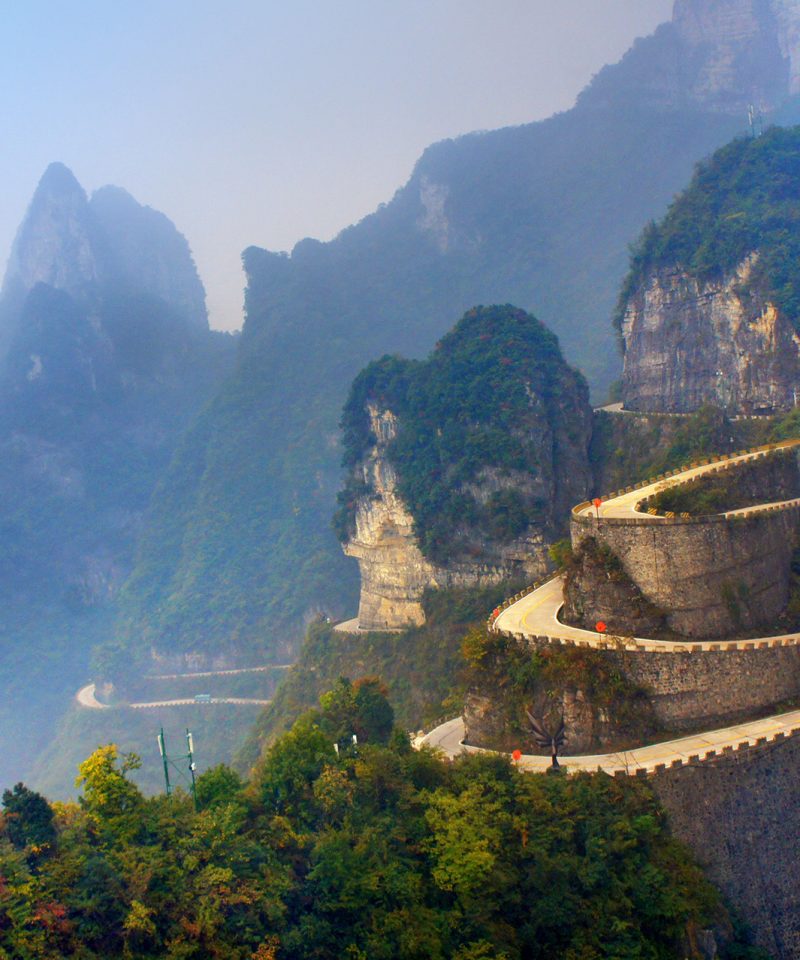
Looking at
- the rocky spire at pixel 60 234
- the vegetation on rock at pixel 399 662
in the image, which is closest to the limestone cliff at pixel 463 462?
the vegetation on rock at pixel 399 662

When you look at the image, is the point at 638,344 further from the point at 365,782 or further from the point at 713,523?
the point at 365,782

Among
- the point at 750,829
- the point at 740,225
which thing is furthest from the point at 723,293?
the point at 750,829

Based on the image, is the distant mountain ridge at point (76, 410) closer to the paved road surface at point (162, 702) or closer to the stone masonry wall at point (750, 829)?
the paved road surface at point (162, 702)

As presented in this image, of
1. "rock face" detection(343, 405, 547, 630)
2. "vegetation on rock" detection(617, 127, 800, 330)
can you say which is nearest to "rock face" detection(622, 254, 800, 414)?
"vegetation on rock" detection(617, 127, 800, 330)

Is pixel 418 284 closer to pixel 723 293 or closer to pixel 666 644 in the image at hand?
pixel 723 293

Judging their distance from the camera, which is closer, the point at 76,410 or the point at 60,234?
the point at 76,410

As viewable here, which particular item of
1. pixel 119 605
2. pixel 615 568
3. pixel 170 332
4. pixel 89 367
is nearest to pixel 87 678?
pixel 119 605
